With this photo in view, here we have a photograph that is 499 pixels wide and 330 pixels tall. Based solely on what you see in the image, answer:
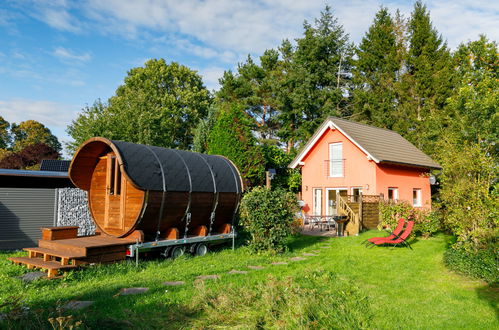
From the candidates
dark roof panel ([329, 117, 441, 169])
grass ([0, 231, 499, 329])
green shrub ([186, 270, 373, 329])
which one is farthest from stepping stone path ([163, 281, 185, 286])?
dark roof panel ([329, 117, 441, 169])

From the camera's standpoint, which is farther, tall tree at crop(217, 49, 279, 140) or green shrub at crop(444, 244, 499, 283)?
tall tree at crop(217, 49, 279, 140)

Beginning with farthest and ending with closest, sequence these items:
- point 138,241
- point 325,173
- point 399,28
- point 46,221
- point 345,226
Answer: point 399,28
point 325,173
point 345,226
point 46,221
point 138,241

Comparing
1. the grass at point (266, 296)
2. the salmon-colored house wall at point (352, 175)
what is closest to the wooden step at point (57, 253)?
the grass at point (266, 296)

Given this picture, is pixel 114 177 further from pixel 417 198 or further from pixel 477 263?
pixel 417 198

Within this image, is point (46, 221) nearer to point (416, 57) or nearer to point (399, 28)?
point (416, 57)

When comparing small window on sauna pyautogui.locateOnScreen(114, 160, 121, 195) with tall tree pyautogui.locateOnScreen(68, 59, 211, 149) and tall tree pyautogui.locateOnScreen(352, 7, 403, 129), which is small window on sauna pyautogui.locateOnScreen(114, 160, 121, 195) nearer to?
tall tree pyautogui.locateOnScreen(68, 59, 211, 149)

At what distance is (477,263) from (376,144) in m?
13.2

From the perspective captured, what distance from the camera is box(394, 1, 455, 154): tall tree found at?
1252 inches

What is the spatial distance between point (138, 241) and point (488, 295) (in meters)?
7.69

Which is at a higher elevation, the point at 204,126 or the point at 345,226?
the point at 204,126

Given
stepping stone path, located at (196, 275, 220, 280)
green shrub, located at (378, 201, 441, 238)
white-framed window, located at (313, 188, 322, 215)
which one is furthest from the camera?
white-framed window, located at (313, 188, 322, 215)

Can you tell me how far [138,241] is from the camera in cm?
945

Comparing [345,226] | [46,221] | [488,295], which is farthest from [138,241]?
[345,226]

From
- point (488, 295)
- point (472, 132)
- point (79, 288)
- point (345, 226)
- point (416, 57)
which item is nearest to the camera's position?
point (488, 295)
